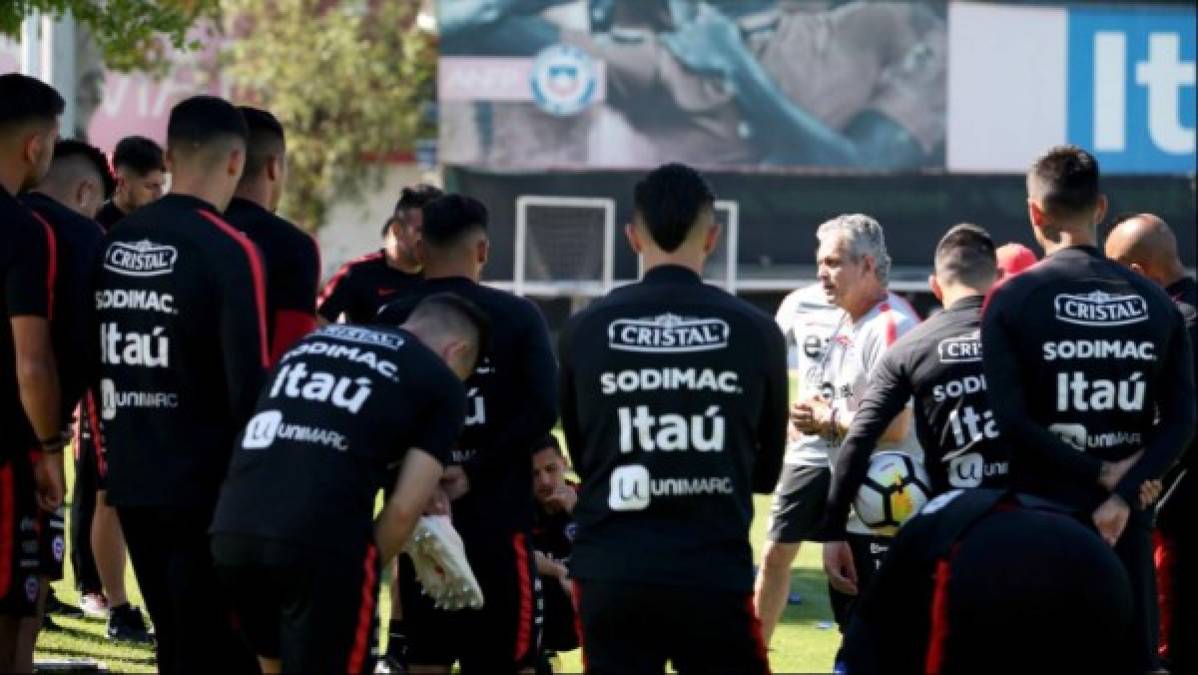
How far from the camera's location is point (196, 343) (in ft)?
21.6

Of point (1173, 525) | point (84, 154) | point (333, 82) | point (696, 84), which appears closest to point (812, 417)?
point (1173, 525)

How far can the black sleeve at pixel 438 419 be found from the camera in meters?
6.08

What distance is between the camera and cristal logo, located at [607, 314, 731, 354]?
6.14 meters

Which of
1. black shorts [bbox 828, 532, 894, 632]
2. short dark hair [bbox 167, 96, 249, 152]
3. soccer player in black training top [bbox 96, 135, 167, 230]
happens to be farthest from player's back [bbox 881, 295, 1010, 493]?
soccer player in black training top [bbox 96, 135, 167, 230]

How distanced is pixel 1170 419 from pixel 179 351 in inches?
128

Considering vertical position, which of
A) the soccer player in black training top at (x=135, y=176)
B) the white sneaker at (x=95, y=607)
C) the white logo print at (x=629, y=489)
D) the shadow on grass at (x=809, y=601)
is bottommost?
the shadow on grass at (x=809, y=601)

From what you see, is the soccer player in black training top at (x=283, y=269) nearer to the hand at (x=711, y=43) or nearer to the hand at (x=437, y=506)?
the hand at (x=437, y=506)

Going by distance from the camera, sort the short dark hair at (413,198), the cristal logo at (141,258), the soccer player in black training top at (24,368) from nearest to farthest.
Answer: the cristal logo at (141,258) → the soccer player in black training top at (24,368) → the short dark hair at (413,198)

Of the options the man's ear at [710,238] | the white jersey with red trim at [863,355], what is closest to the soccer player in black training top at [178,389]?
the man's ear at [710,238]

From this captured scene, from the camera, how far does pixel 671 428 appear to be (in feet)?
20.0

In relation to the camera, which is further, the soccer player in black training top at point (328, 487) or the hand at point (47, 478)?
the hand at point (47, 478)

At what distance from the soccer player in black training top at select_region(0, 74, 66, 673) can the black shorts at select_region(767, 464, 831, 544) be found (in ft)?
12.8

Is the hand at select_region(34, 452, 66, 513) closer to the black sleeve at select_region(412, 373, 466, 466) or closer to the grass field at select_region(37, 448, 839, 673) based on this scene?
the black sleeve at select_region(412, 373, 466, 466)

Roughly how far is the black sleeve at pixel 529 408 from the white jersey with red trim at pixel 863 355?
222 cm
